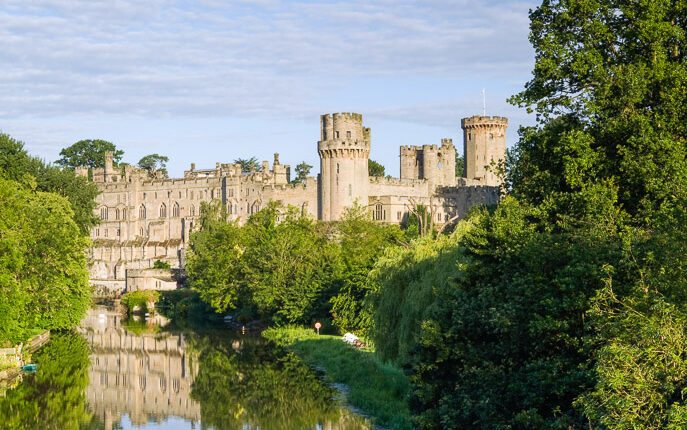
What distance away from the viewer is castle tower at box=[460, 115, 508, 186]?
8750 centimetres

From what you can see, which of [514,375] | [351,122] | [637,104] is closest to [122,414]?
[514,375]

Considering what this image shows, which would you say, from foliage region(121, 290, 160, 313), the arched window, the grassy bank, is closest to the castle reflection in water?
the grassy bank

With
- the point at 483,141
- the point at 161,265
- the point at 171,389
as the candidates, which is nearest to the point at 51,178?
the point at 171,389

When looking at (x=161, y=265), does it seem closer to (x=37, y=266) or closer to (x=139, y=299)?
(x=139, y=299)

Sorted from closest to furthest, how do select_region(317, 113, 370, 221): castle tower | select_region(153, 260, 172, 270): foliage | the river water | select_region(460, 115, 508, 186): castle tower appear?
the river water, select_region(317, 113, 370, 221): castle tower, select_region(153, 260, 172, 270): foliage, select_region(460, 115, 508, 186): castle tower

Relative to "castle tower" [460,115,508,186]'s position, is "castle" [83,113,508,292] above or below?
below

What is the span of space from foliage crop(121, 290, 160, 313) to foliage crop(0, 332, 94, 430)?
31813 mm

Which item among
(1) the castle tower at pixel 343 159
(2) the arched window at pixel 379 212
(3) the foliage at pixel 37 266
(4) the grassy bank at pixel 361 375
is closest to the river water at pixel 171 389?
(4) the grassy bank at pixel 361 375

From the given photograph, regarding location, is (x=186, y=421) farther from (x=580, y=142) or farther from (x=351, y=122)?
(x=351, y=122)

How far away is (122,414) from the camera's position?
3050cm

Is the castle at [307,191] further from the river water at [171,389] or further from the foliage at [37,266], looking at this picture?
the foliage at [37,266]

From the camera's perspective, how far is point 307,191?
274 ft

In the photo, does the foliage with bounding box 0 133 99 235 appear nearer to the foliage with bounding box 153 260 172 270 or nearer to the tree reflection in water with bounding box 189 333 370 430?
the tree reflection in water with bounding box 189 333 370 430

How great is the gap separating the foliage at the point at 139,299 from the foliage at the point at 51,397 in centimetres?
3181
